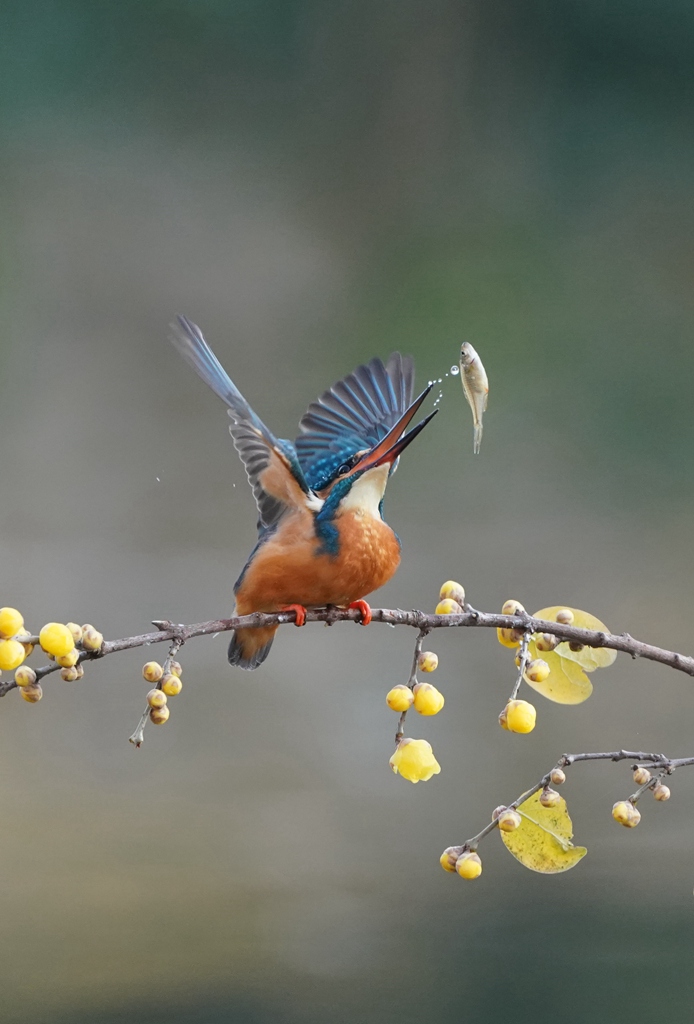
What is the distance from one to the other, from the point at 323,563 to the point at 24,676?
552 millimetres

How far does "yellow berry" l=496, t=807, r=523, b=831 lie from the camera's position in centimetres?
88

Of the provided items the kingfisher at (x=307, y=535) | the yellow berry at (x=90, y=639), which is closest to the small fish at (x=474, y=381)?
the kingfisher at (x=307, y=535)

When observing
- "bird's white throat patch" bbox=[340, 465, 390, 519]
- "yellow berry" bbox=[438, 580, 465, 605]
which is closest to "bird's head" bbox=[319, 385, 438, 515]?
"bird's white throat patch" bbox=[340, 465, 390, 519]

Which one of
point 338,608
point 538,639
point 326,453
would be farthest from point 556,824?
point 326,453

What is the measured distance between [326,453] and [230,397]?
1.88ft

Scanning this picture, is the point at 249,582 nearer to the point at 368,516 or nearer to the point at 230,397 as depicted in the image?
the point at 368,516

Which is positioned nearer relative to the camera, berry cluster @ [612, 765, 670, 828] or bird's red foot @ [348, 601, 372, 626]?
berry cluster @ [612, 765, 670, 828]

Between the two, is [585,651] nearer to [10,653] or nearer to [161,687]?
[161,687]

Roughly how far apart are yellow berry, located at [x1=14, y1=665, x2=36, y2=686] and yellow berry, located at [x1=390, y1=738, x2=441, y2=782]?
0.30 metres

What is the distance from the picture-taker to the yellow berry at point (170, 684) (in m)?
0.87

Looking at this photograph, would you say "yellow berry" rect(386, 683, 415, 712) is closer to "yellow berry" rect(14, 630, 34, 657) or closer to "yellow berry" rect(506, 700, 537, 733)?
"yellow berry" rect(506, 700, 537, 733)

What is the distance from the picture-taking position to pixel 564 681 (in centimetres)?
104

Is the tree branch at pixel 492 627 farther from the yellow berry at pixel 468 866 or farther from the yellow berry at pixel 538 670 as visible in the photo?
the yellow berry at pixel 468 866

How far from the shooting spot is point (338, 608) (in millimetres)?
1344
